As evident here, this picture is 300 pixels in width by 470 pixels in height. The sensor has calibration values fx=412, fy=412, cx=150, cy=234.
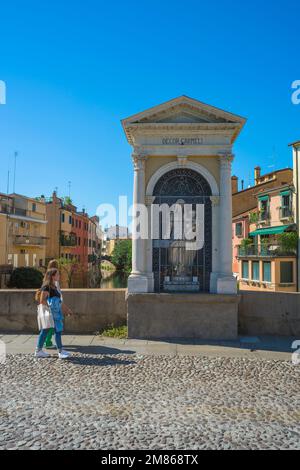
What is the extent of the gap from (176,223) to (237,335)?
3112 millimetres

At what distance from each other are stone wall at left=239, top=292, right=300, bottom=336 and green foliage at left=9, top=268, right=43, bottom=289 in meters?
30.5

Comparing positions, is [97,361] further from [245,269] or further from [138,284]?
[245,269]

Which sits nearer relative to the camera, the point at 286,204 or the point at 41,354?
the point at 41,354

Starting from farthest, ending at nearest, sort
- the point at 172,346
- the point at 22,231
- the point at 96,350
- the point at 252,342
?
A: the point at 22,231, the point at 252,342, the point at 172,346, the point at 96,350

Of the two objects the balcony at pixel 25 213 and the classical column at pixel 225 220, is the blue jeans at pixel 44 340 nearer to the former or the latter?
the classical column at pixel 225 220

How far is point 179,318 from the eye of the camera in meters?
9.56

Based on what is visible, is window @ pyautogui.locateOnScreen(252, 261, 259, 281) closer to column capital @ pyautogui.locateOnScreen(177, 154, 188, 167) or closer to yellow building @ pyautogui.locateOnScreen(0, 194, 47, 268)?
yellow building @ pyautogui.locateOnScreen(0, 194, 47, 268)

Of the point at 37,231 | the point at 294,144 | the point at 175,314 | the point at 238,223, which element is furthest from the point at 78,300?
the point at 37,231

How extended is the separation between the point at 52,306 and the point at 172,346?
8.92ft

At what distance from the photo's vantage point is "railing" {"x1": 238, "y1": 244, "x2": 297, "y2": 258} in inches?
1304

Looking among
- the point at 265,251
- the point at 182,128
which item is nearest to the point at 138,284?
the point at 182,128

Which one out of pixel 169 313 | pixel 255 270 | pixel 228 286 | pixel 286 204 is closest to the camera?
pixel 169 313
